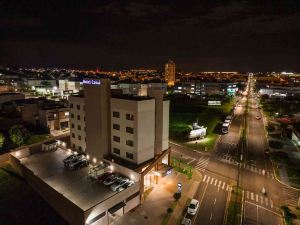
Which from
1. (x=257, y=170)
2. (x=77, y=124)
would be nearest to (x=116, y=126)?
(x=77, y=124)

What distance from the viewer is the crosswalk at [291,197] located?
122ft

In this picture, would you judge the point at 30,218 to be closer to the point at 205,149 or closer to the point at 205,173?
the point at 205,173

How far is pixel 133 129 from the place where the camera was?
3984cm

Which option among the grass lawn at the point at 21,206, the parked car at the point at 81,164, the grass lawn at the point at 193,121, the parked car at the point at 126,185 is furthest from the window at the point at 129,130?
the grass lawn at the point at 193,121

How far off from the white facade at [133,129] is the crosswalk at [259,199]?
18.8 m

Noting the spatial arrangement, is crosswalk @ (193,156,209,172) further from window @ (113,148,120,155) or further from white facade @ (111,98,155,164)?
window @ (113,148,120,155)

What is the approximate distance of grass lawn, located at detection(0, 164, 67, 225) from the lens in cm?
3215

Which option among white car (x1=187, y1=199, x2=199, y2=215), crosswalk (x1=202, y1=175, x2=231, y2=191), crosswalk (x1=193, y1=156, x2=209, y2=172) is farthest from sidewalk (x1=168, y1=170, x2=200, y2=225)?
crosswalk (x1=202, y1=175, x2=231, y2=191)

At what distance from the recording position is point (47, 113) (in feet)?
229

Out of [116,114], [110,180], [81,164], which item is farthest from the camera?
[81,164]

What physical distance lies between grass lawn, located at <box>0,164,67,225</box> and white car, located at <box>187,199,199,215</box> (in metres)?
18.7

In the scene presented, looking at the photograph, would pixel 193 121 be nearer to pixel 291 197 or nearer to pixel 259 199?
pixel 291 197

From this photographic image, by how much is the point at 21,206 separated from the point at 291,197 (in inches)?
1813

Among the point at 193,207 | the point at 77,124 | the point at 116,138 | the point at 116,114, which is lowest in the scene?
the point at 193,207
